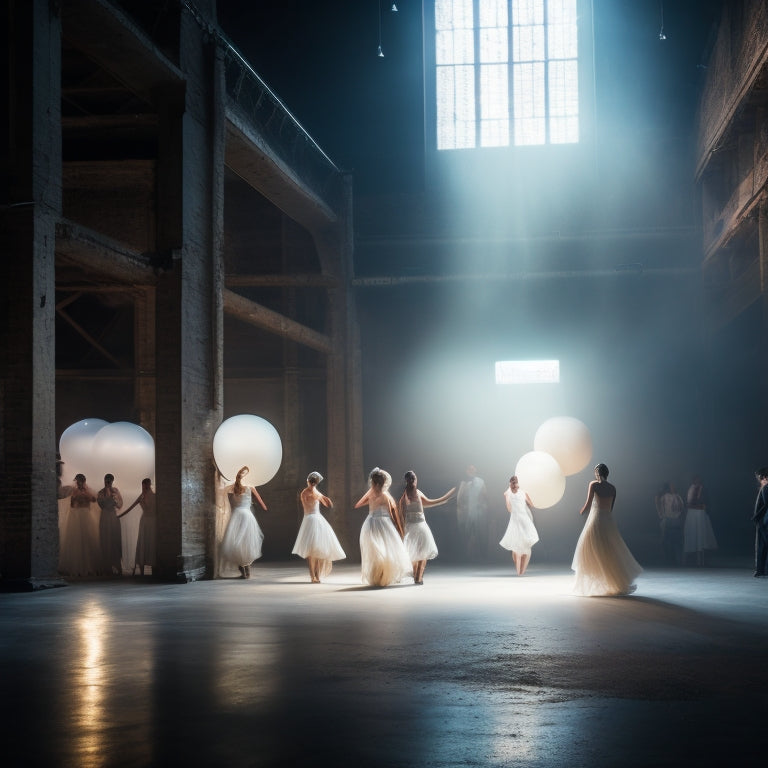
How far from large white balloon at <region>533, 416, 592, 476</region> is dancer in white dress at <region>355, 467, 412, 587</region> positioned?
13.4ft

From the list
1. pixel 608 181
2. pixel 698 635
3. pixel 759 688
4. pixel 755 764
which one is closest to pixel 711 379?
pixel 608 181

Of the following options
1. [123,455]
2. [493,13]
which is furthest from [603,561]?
[493,13]

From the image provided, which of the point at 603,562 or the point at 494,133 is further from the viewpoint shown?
the point at 494,133

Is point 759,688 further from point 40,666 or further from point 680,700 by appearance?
point 40,666

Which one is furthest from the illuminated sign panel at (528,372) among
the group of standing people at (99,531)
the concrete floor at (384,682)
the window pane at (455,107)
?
the concrete floor at (384,682)

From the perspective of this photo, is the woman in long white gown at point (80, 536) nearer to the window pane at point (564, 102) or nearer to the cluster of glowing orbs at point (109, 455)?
the cluster of glowing orbs at point (109, 455)

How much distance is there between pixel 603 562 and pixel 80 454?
856 centimetres

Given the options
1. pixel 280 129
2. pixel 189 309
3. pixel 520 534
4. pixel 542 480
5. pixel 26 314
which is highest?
pixel 280 129

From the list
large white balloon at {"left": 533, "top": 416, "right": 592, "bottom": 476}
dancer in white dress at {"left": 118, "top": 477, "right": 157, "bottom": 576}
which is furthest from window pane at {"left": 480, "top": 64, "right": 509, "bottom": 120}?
dancer in white dress at {"left": 118, "top": 477, "right": 157, "bottom": 576}

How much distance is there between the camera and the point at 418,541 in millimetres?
14961

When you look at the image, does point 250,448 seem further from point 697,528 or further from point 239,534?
point 697,528

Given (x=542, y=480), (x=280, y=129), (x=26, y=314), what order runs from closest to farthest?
1. (x=26, y=314)
2. (x=542, y=480)
3. (x=280, y=129)

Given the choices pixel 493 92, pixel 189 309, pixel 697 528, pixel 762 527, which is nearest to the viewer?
pixel 762 527

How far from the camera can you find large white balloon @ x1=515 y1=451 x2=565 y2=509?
53.9ft
